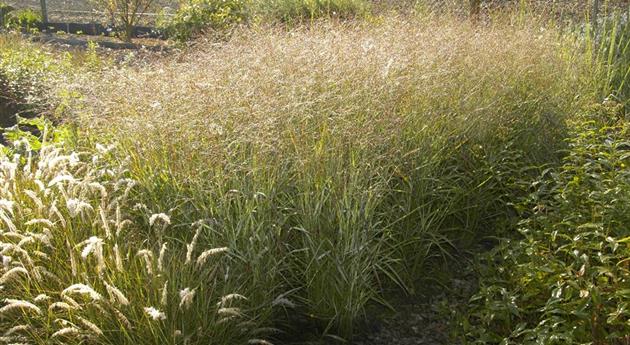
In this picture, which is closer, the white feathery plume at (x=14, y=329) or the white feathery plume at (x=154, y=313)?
the white feathery plume at (x=154, y=313)

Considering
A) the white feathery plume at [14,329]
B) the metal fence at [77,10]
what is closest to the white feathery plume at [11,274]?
the white feathery plume at [14,329]

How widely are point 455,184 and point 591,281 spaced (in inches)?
50.6

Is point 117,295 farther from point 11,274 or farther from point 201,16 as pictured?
point 201,16

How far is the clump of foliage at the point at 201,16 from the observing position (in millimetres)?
11141

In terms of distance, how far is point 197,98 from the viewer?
12.3 feet

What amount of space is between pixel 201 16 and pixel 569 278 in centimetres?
934

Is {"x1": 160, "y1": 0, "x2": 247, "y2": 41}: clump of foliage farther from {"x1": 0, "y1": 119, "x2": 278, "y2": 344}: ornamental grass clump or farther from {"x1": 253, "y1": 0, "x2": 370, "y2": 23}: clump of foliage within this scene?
{"x1": 0, "y1": 119, "x2": 278, "y2": 344}: ornamental grass clump

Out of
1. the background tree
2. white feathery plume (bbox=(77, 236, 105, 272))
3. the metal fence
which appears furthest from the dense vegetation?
the metal fence

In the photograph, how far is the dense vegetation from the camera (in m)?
2.83

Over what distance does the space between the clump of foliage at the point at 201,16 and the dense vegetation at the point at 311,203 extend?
6314mm

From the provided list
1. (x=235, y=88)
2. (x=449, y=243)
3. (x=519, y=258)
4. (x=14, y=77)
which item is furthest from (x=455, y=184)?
(x=14, y=77)

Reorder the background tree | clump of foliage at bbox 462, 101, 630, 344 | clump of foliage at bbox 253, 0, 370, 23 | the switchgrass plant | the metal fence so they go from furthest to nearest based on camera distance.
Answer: the metal fence, the background tree, clump of foliage at bbox 253, 0, 370, 23, the switchgrass plant, clump of foliage at bbox 462, 101, 630, 344

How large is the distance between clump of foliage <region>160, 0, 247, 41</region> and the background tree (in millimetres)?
1285

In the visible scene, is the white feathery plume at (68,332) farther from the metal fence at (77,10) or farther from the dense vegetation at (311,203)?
the metal fence at (77,10)
